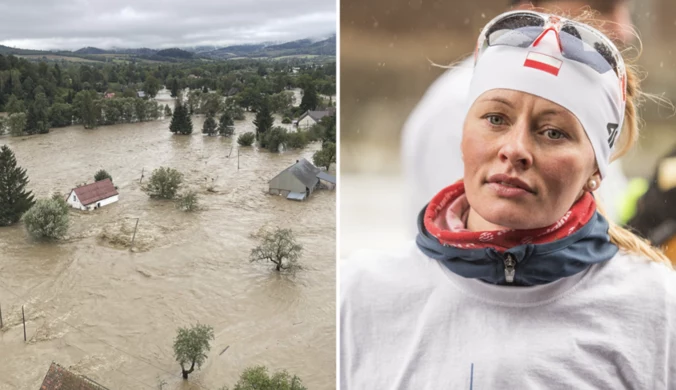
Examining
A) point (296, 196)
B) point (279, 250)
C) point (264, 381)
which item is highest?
point (296, 196)

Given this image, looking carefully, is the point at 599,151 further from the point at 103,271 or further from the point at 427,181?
the point at 103,271

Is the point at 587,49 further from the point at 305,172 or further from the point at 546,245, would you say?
the point at 305,172

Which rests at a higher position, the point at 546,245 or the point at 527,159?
the point at 527,159

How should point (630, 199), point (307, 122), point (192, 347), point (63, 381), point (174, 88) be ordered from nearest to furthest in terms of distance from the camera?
1. point (630, 199)
2. point (63, 381)
3. point (192, 347)
4. point (307, 122)
5. point (174, 88)

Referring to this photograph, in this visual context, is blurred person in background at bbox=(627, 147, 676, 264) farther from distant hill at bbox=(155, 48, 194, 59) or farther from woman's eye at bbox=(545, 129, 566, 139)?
distant hill at bbox=(155, 48, 194, 59)

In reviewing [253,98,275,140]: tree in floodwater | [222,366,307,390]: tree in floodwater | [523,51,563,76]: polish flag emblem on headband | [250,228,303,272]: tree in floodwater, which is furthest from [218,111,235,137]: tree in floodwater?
[523,51,563,76]: polish flag emblem on headband

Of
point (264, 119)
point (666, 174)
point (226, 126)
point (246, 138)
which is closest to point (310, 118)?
point (264, 119)

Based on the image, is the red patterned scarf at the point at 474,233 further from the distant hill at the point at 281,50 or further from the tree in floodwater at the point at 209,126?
the tree in floodwater at the point at 209,126

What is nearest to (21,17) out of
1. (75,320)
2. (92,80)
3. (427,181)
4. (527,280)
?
(92,80)
